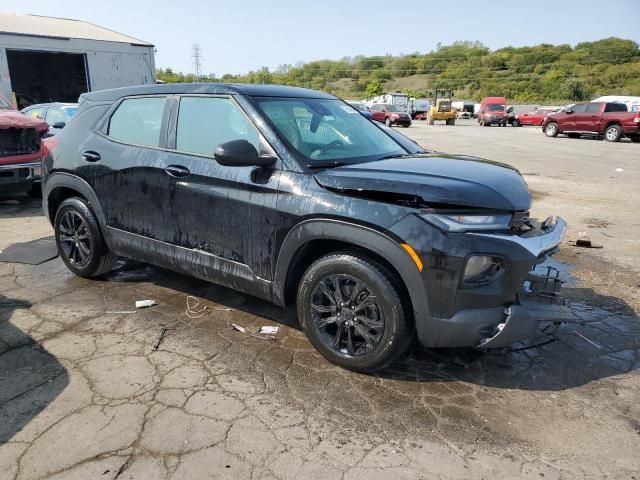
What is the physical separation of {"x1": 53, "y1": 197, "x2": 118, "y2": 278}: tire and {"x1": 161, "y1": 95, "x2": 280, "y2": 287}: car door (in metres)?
1.05

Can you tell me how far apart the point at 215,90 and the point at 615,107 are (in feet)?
80.9

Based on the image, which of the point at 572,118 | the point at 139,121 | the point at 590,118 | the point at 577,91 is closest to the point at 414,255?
the point at 139,121

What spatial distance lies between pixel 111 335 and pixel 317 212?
1.85 metres

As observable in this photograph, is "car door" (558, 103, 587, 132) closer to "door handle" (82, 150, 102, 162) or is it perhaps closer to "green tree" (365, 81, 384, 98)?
"door handle" (82, 150, 102, 162)

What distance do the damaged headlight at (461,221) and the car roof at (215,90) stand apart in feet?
5.49

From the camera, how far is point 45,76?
28.0m

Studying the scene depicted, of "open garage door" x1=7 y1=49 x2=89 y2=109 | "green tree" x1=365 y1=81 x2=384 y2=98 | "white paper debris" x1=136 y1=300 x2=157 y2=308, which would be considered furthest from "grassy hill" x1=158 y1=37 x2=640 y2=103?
"white paper debris" x1=136 y1=300 x2=157 y2=308

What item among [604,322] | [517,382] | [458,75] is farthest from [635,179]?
[458,75]

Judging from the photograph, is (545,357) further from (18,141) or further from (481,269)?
(18,141)

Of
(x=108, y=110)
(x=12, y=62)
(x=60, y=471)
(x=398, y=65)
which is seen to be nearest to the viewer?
(x=60, y=471)

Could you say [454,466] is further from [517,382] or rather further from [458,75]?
[458,75]

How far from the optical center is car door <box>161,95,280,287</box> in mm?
3268

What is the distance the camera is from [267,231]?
3250 millimetres

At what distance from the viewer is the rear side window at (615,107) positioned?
22.6 metres
